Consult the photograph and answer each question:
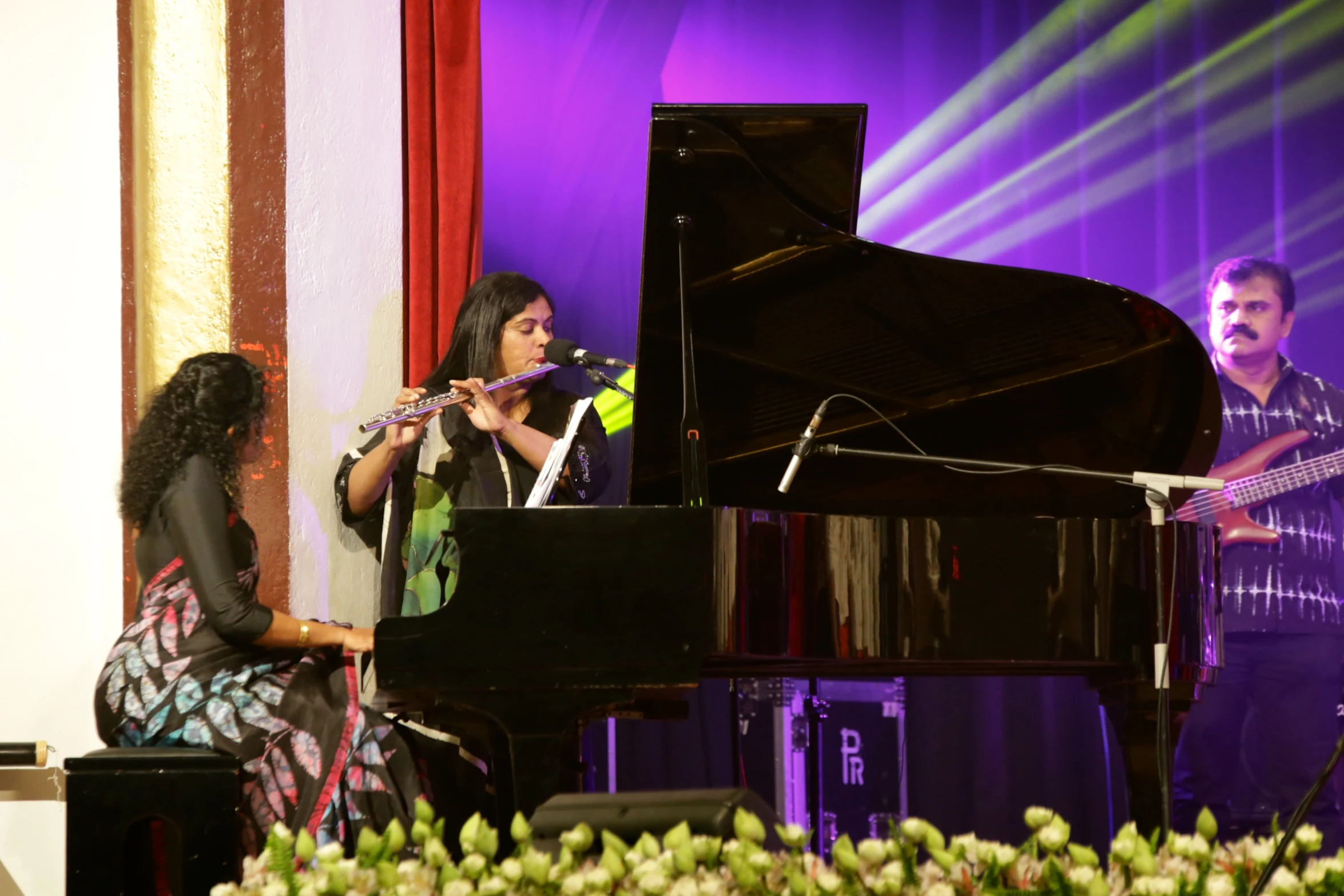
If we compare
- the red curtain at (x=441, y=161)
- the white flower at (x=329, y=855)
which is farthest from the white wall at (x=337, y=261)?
the white flower at (x=329, y=855)

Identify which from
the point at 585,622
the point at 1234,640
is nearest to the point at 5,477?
the point at 585,622

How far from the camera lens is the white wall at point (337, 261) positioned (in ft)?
12.4

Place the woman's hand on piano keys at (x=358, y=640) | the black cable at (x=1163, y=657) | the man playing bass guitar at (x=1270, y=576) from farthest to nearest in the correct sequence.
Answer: the man playing bass guitar at (x=1270, y=576), the woman's hand on piano keys at (x=358, y=640), the black cable at (x=1163, y=657)

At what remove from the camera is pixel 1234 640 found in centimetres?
412

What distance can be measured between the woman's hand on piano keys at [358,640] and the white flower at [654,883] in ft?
5.95

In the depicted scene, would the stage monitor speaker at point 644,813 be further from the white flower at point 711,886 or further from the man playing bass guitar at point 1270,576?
the man playing bass guitar at point 1270,576

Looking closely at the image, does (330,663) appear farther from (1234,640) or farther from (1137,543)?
(1234,640)

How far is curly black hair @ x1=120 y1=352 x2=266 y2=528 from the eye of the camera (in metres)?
3.06

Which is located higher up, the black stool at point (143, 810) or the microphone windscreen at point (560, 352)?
the microphone windscreen at point (560, 352)

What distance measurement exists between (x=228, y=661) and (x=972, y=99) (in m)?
3.09

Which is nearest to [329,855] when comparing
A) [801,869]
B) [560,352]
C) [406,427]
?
[801,869]

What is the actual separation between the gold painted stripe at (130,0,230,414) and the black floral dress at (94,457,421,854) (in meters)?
0.81

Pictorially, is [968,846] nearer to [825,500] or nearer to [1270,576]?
[825,500]

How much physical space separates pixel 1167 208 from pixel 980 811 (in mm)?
2164
